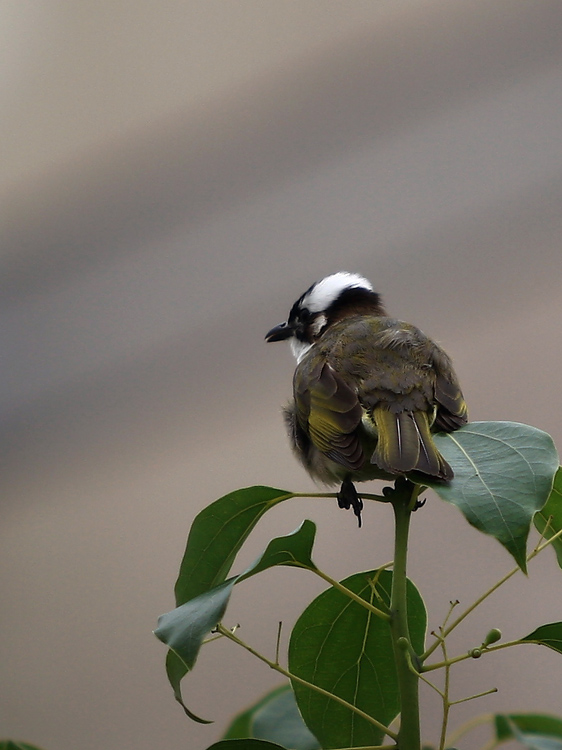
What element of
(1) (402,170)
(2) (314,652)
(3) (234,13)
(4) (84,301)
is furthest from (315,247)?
(2) (314,652)

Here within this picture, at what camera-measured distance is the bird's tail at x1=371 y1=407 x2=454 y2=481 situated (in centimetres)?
100

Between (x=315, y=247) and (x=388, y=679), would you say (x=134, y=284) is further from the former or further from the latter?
(x=388, y=679)

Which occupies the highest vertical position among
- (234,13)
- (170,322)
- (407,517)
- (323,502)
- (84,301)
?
(234,13)

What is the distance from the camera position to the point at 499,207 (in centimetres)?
420

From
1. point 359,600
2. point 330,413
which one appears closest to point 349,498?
point 330,413

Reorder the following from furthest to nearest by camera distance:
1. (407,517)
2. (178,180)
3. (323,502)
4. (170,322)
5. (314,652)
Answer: (178,180) → (170,322) → (323,502) → (314,652) → (407,517)

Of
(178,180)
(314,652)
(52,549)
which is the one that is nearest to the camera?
(314,652)

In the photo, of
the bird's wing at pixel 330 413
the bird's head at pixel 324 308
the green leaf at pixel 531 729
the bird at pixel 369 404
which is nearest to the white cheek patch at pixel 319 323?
the bird's head at pixel 324 308

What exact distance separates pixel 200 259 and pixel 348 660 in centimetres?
366

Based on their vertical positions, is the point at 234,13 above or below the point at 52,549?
above

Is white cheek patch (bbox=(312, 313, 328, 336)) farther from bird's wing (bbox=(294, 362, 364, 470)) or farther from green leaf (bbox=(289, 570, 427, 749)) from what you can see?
green leaf (bbox=(289, 570, 427, 749))

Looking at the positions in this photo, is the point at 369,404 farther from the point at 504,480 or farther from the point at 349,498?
the point at 504,480

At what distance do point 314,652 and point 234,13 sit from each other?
4.55m

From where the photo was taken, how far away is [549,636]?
1009mm
